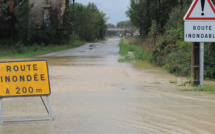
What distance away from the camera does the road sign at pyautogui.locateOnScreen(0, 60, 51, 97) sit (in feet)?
23.4

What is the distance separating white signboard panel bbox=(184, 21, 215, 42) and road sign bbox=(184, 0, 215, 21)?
145 mm

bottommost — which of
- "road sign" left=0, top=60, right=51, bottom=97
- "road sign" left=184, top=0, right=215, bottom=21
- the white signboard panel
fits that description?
"road sign" left=0, top=60, right=51, bottom=97

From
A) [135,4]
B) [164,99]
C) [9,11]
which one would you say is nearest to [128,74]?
[164,99]

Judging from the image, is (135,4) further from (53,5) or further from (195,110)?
(195,110)

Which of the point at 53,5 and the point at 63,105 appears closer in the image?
the point at 63,105

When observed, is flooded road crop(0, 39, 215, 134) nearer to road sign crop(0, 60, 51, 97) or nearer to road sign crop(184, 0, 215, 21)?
road sign crop(0, 60, 51, 97)

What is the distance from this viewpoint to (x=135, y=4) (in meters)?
43.8

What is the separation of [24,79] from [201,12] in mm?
5786

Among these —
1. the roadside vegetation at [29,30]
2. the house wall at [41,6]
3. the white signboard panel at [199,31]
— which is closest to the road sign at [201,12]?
the white signboard panel at [199,31]

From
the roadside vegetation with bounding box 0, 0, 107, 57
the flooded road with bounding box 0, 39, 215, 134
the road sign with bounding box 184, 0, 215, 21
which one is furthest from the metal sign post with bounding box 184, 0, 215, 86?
the roadside vegetation with bounding box 0, 0, 107, 57

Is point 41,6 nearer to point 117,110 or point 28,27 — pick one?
point 28,27

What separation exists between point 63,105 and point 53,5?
122 ft

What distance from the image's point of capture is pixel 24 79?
23.6 ft

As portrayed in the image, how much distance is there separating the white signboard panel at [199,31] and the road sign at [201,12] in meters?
0.14
